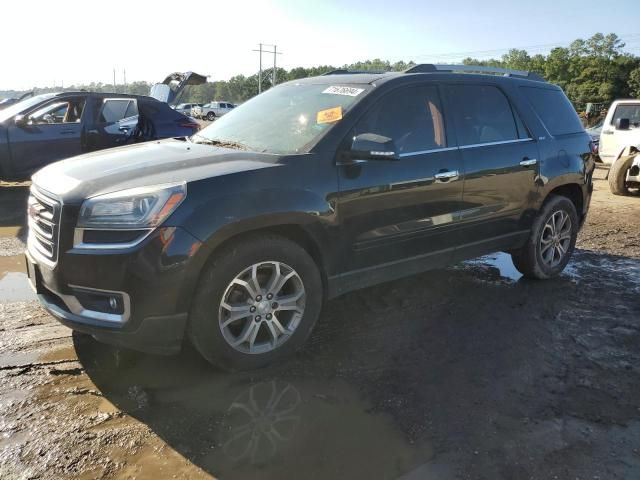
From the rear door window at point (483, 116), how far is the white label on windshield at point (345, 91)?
864 mm

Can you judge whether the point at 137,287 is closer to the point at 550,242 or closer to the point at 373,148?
the point at 373,148

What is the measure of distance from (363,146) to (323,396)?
1.55m

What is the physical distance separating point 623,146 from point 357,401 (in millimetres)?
10558

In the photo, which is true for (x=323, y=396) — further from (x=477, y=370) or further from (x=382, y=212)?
(x=382, y=212)

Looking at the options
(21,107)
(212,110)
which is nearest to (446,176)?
(21,107)

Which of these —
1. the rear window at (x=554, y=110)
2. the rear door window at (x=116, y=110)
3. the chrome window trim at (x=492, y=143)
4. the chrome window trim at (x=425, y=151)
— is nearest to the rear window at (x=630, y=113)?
the rear window at (x=554, y=110)

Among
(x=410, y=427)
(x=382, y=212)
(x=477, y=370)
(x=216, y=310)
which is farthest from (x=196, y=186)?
(x=477, y=370)

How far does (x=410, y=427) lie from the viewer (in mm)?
2742

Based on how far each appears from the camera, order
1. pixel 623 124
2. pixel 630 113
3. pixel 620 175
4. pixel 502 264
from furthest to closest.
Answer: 1. pixel 630 113
2. pixel 623 124
3. pixel 620 175
4. pixel 502 264

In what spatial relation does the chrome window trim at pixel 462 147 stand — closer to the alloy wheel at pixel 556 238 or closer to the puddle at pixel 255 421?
the alloy wheel at pixel 556 238

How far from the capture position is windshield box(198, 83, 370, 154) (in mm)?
3527

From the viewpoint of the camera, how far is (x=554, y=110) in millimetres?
5105

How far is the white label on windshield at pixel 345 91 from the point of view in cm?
373

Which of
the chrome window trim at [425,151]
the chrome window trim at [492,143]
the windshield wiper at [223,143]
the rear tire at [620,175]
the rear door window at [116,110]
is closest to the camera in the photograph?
the windshield wiper at [223,143]
